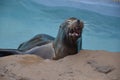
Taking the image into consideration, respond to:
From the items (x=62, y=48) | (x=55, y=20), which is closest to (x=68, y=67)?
(x=62, y=48)

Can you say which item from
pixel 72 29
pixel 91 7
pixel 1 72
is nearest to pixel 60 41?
pixel 72 29

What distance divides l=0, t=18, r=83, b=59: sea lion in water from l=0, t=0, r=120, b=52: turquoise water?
0.06m

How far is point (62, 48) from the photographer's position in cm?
213

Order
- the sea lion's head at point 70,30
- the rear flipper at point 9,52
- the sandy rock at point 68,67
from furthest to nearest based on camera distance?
1. the rear flipper at point 9,52
2. the sea lion's head at point 70,30
3. the sandy rock at point 68,67

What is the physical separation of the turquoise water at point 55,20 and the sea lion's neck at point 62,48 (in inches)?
2.8

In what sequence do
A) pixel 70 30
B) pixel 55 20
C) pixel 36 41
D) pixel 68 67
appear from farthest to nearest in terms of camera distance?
pixel 36 41, pixel 55 20, pixel 70 30, pixel 68 67

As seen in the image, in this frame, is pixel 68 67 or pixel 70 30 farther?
pixel 70 30

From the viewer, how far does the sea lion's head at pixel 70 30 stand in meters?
2.02

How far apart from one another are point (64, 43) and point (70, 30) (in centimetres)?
13

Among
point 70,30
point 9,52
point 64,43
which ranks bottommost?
point 9,52

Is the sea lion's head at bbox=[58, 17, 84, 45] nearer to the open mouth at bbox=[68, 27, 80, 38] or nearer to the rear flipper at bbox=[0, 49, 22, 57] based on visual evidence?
the open mouth at bbox=[68, 27, 80, 38]

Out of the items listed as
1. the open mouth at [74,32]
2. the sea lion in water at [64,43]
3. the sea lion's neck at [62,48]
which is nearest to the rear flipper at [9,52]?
the sea lion in water at [64,43]

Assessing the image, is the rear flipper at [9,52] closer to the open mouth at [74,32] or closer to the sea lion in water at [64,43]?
the sea lion in water at [64,43]

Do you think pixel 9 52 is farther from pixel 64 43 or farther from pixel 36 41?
pixel 64 43
